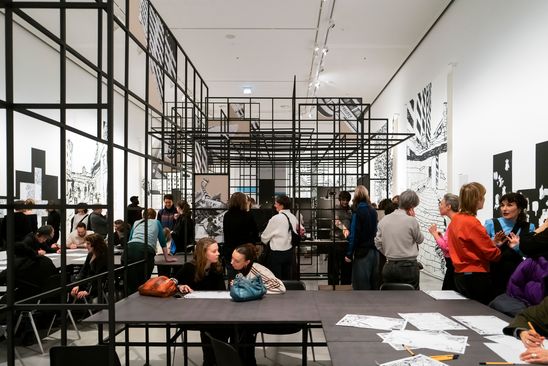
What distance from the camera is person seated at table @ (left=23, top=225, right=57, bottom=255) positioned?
4.52m

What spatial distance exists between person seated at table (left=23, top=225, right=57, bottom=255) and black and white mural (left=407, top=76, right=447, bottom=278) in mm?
6422

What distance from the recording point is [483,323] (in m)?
2.94

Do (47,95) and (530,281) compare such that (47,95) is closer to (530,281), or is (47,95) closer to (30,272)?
(30,272)

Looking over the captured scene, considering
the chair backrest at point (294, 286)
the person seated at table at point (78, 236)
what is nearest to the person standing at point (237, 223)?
the chair backrest at point (294, 286)

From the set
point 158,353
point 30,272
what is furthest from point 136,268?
point 30,272

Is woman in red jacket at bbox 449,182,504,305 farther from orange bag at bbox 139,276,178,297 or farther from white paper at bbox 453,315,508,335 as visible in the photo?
orange bag at bbox 139,276,178,297

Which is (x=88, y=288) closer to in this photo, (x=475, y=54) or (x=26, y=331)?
(x=26, y=331)

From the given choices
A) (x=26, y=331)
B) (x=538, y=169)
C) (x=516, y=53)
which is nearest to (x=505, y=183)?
(x=538, y=169)

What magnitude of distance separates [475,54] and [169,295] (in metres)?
5.90

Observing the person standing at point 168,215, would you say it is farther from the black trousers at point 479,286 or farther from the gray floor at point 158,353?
the black trousers at point 479,286

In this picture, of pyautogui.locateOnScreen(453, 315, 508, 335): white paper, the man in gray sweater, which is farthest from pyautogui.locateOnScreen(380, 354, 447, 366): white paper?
the man in gray sweater

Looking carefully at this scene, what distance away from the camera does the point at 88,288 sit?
18.7ft

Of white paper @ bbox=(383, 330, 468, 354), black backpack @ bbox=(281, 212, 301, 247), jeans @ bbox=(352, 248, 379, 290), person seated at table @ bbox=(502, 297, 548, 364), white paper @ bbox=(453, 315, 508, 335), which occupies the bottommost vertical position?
jeans @ bbox=(352, 248, 379, 290)

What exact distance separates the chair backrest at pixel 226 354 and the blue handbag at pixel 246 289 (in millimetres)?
1045
